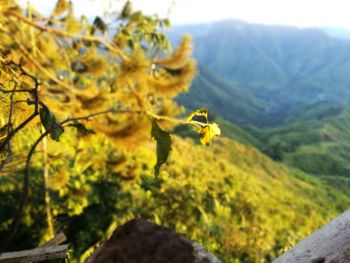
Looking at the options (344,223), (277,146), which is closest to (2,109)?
Answer: (344,223)

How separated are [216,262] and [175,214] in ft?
38.0

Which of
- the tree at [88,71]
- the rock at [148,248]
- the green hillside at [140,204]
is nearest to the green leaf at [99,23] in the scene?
the tree at [88,71]

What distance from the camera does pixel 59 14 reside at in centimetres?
964

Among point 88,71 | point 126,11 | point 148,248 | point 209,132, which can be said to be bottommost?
point 148,248

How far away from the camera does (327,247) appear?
2.25 metres

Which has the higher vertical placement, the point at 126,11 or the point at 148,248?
the point at 126,11

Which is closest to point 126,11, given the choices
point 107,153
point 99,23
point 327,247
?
point 99,23

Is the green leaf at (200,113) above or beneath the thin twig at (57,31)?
beneath

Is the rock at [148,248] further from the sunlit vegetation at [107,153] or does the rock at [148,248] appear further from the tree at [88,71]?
the sunlit vegetation at [107,153]

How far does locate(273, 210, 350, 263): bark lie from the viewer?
212cm

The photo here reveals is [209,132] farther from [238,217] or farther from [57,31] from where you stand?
[238,217]

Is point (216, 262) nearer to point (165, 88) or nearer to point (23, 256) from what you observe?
point (23, 256)

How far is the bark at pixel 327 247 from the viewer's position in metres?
2.12

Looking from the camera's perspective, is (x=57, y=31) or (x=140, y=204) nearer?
(x=57, y=31)
